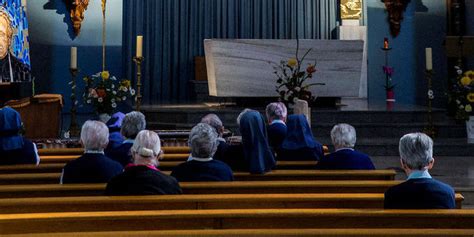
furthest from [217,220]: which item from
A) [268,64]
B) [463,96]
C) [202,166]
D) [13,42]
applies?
[13,42]

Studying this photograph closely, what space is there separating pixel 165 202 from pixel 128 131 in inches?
63.9

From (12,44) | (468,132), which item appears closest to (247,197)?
(468,132)

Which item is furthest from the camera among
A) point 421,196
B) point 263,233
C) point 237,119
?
point 237,119

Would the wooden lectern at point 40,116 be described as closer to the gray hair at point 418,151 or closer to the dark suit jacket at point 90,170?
the dark suit jacket at point 90,170

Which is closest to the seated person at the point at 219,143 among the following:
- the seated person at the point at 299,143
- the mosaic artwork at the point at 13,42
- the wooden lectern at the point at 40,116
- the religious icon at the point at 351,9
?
the seated person at the point at 299,143

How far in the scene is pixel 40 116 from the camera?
8844 mm

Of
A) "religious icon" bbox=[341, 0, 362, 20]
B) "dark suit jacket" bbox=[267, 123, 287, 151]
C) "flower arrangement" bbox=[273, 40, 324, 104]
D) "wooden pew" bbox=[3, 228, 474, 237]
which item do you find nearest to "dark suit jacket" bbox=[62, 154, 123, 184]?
"wooden pew" bbox=[3, 228, 474, 237]

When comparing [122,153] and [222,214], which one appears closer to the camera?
[222,214]

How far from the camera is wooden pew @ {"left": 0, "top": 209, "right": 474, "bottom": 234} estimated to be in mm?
3001

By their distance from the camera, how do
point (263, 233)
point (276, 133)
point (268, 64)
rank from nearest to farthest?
1. point (263, 233)
2. point (276, 133)
3. point (268, 64)

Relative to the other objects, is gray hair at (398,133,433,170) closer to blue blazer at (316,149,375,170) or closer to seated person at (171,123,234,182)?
seated person at (171,123,234,182)

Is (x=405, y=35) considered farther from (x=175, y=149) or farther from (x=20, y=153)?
(x=20, y=153)

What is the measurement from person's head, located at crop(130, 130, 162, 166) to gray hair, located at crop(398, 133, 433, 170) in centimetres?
112

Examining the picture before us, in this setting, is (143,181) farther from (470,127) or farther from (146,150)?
(470,127)
